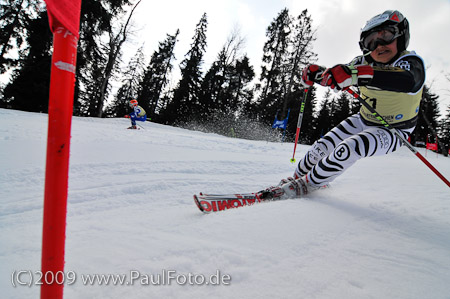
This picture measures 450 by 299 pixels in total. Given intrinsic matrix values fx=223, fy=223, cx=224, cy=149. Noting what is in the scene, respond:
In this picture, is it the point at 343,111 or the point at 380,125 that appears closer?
the point at 380,125

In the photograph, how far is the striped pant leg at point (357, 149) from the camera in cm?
217

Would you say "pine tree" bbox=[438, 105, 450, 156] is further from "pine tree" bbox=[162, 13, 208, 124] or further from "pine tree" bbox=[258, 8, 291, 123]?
"pine tree" bbox=[162, 13, 208, 124]

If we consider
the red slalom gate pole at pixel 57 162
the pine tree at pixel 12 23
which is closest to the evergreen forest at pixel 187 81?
the pine tree at pixel 12 23

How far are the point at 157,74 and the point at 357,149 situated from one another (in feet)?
104

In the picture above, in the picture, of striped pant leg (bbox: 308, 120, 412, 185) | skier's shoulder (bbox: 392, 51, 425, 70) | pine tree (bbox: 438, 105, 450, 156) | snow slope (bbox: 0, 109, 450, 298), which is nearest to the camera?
snow slope (bbox: 0, 109, 450, 298)

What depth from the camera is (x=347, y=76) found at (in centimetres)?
183

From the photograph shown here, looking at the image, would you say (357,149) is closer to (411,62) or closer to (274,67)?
(411,62)

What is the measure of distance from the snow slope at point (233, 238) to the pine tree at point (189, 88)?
2456 cm

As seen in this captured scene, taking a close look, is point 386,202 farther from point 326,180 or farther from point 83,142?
point 83,142

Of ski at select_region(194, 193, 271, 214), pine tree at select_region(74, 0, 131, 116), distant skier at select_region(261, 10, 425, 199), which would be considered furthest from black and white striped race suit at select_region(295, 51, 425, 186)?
pine tree at select_region(74, 0, 131, 116)

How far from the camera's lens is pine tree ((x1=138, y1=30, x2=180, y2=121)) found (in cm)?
2920

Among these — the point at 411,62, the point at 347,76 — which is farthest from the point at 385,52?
the point at 347,76

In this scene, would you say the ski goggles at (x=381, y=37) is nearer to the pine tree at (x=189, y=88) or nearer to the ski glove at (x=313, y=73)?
the ski glove at (x=313, y=73)

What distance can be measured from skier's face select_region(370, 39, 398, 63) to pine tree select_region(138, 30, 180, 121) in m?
28.3
